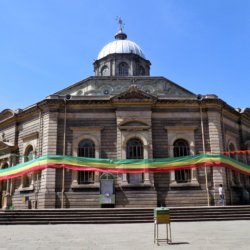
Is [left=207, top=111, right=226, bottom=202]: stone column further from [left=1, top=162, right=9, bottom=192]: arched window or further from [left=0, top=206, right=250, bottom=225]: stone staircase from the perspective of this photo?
[left=1, top=162, right=9, bottom=192]: arched window

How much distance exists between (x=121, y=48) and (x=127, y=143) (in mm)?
15575

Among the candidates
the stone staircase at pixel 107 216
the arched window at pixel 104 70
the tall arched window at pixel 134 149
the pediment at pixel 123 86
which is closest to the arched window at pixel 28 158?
the pediment at pixel 123 86

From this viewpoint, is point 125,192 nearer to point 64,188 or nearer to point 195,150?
point 64,188

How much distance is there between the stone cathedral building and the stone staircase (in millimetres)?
4349

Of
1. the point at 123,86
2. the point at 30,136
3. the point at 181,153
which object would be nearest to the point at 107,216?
the point at 181,153

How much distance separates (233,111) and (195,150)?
5541 millimetres

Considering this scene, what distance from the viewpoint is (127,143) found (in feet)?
77.3

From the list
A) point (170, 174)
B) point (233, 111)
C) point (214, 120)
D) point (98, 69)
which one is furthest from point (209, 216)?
point (98, 69)

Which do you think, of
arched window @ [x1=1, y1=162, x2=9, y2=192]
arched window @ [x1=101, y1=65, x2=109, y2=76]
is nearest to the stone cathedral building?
arched window @ [x1=1, y1=162, x2=9, y2=192]

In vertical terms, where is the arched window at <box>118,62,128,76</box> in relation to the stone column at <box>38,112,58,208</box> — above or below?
above

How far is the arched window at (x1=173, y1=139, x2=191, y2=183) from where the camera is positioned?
23.3m

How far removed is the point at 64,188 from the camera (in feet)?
73.5

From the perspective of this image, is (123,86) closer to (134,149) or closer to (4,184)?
(134,149)

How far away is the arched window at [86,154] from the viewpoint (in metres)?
23.2
